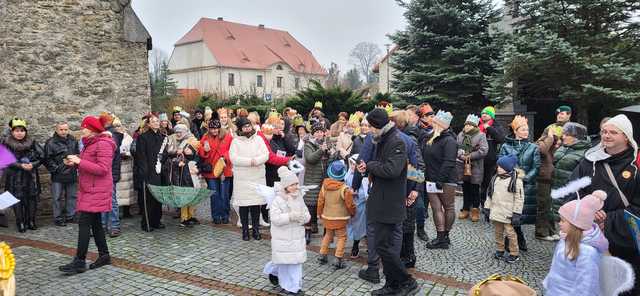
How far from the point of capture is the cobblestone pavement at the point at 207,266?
523 centimetres

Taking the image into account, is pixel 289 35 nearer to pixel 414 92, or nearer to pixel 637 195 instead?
pixel 414 92

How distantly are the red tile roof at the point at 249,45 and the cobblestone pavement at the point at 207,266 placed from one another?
44.0 metres

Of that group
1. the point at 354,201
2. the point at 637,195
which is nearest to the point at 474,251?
the point at 354,201

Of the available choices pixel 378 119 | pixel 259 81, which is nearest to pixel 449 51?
pixel 378 119

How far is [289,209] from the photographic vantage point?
5039 mm

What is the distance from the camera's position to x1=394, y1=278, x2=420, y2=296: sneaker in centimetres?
498

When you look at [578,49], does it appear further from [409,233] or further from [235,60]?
[235,60]

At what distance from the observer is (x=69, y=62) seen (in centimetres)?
907

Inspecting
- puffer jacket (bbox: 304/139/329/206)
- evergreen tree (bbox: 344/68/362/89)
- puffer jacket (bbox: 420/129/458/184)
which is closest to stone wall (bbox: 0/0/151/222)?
puffer jacket (bbox: 304/139/329/206)

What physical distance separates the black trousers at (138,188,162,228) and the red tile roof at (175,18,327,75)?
43189 mm

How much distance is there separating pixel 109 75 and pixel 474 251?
24.9 feet

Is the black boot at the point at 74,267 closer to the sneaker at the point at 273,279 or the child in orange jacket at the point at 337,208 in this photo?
the sneaker at the point at 273,279

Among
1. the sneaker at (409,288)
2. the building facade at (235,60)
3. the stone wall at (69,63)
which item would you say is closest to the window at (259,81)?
the building facade at (235,60)

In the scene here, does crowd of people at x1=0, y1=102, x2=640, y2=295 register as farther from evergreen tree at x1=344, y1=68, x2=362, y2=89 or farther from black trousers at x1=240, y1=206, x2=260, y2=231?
evergreen tree at x1=344, y1=68, x2=362, y2=89
